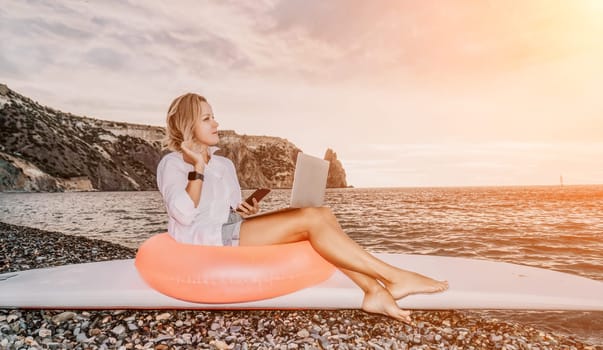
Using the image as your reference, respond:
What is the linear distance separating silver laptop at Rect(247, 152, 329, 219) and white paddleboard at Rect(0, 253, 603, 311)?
75 cm

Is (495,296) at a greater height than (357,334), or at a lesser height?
greater

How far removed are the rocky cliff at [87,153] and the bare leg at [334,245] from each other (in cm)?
5305

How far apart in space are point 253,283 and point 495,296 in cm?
201

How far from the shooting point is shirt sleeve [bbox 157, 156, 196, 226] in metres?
3.08

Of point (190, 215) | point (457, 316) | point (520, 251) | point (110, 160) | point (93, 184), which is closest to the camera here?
point (190, 215)

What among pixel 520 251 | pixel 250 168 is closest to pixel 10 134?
pixel 250 168

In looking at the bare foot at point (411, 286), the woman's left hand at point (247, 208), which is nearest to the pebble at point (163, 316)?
the woman's left hand at point (247, 208)

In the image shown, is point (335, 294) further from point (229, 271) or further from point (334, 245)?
point (229, 271)

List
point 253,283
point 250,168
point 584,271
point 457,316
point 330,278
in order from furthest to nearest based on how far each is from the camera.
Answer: point 250,168 → point 584,271 → point 457,316 → point 330,278 → point 253,283

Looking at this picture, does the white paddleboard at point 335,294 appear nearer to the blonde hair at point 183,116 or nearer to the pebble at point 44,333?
the pebble at point 44,333

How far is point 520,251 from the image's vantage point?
1038 cm

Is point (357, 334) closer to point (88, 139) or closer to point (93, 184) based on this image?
point (93, 184)

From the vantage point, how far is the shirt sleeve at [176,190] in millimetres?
3084

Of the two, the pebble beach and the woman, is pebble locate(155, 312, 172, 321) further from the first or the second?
the woman
